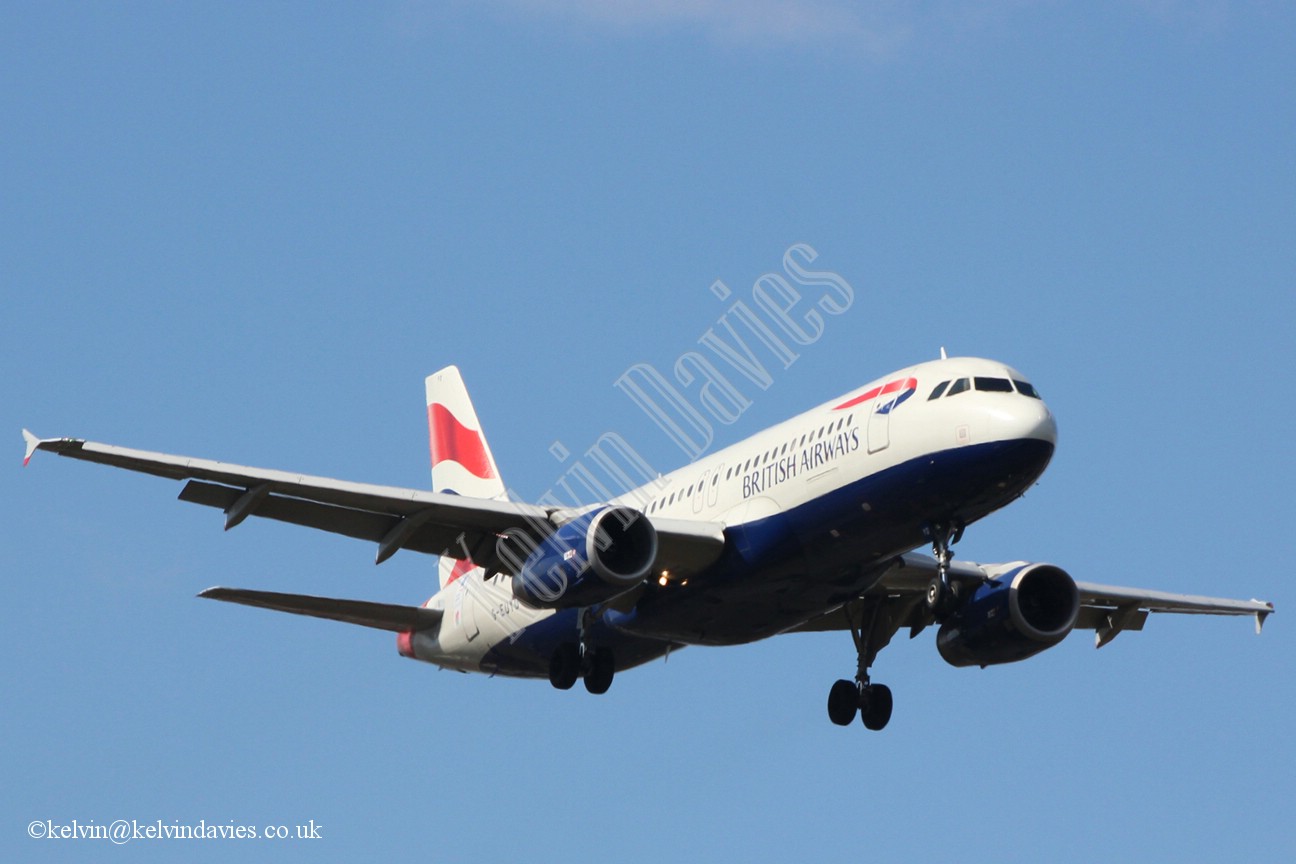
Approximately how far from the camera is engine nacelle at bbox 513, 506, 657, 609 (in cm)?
3312

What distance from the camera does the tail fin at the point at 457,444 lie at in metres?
45.8

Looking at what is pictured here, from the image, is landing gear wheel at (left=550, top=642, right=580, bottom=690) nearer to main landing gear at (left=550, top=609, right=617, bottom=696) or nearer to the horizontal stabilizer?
main landing gear at (left=550, top=609, right=617, bottom=696)

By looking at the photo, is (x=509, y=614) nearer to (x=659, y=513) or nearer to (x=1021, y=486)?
(x=659, y=513)

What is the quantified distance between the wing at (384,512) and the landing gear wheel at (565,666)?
224 centimetres

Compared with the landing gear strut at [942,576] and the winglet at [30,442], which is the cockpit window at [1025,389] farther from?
the winglet at [30,442]

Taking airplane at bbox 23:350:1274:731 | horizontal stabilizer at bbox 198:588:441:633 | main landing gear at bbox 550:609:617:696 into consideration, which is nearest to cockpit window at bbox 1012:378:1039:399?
airplane at bbox 23:350:1274:731

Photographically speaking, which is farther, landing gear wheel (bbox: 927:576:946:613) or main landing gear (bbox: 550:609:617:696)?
main landing gear (bbox: 550:609:617:696)

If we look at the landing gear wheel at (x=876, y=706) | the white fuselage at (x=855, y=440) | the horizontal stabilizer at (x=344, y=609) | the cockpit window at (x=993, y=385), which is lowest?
the landing gear wheel at (x=876, y=706)

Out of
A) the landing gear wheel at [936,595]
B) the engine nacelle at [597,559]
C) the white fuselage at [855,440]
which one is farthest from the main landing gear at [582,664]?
the landing gear wheel at [936,595]

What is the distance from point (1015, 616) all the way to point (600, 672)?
8055 mm

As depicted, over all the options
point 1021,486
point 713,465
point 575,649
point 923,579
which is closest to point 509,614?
point 575,649

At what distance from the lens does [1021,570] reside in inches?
1492

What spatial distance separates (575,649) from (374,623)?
5529 millimetres

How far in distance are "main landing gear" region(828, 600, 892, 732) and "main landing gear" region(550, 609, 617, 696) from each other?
4832mm
